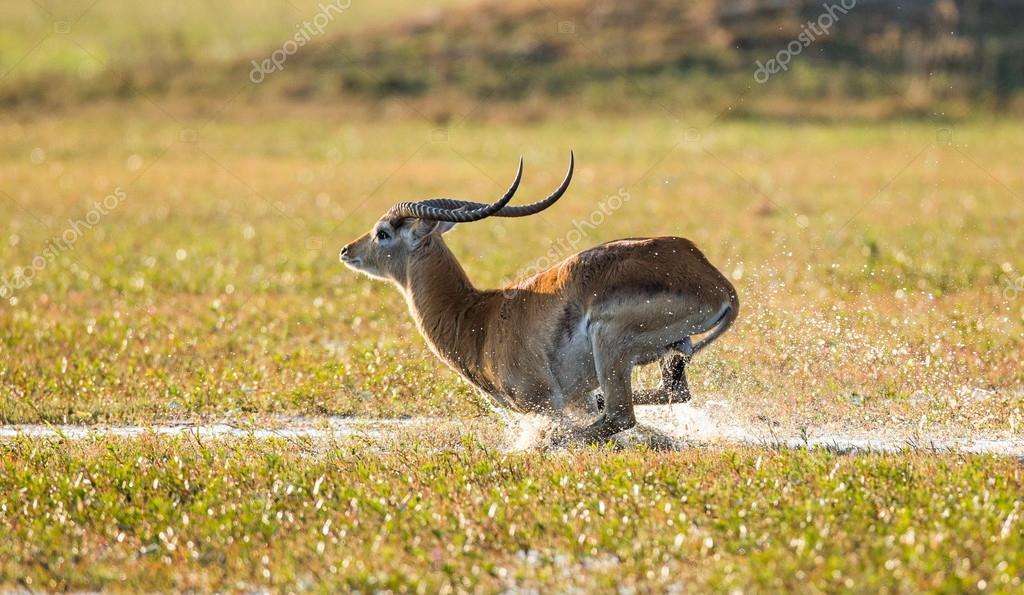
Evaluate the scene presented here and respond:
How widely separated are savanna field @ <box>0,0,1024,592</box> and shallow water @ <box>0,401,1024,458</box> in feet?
0.28

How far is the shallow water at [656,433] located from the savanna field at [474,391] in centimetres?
9

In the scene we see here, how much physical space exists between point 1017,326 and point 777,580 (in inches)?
278

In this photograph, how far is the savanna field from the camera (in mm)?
5820

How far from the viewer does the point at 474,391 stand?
967 centimetres

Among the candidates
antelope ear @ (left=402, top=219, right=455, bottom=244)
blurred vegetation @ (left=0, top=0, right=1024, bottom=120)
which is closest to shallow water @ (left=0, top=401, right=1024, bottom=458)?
antelope ear @ (left=402, top=219, right=455, bottom=244)

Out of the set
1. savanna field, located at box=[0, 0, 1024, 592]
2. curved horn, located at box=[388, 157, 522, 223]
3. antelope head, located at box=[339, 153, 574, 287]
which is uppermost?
curved horn, located at box=[388, 157, 522, 223]

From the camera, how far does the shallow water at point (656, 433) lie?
8023 mm

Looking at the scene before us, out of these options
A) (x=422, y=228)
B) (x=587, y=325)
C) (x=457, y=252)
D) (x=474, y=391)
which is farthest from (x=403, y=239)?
(x=457, y=252)

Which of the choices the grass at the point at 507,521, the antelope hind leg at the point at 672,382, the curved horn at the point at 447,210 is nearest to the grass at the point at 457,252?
the antelope hind leg at the point at 672,382

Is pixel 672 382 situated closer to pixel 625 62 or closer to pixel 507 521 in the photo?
pixel 507 521

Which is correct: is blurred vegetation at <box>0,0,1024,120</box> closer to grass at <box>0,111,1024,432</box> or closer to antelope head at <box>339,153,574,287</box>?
grass at <box>0,111,1024,432</box>

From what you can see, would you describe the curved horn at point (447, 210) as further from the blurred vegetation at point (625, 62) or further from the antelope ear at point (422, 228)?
the blurred vegetation at point (625, 62)

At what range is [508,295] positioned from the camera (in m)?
8.48

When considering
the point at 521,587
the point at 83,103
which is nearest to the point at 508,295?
the point at 521,587
